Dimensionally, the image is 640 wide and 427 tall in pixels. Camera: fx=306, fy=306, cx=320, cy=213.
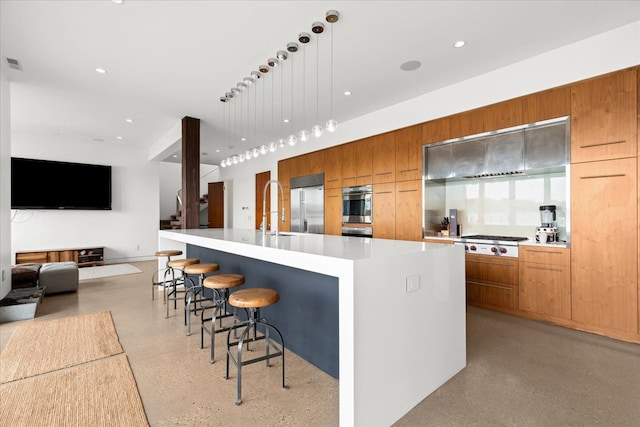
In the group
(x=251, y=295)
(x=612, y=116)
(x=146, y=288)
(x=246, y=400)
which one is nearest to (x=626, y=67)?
(x=612, y=116)

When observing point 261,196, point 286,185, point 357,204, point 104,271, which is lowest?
point 104,271

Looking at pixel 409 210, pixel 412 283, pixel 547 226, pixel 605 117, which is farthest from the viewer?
pixel 409 210

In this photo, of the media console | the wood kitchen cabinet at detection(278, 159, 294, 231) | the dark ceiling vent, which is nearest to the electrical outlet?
the dark ceiling vent

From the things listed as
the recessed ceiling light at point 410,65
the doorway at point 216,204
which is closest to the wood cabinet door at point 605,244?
the recessed ceiling light at point 410,65

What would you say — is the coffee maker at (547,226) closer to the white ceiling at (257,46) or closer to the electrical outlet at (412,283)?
the white ceiling at (257,46)

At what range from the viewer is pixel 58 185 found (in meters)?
6.91

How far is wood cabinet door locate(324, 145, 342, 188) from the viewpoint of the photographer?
18.6 feet

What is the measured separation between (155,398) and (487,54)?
4219 mm

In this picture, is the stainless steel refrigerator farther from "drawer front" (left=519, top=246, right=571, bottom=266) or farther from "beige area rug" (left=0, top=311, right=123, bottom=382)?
"beige area rug" (left=0, top=311, right=123, bottom=382)

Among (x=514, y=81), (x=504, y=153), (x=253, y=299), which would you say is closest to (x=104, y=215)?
(x=253, y=299)

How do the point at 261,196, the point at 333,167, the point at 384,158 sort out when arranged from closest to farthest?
1. the point at 384,158
2. the point at 333,167
3. the point at 261,196

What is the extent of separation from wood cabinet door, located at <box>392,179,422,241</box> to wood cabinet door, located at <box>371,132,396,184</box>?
0.25 meters

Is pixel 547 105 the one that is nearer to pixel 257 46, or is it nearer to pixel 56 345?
pixel 257 46

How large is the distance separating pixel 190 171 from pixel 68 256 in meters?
4.08
